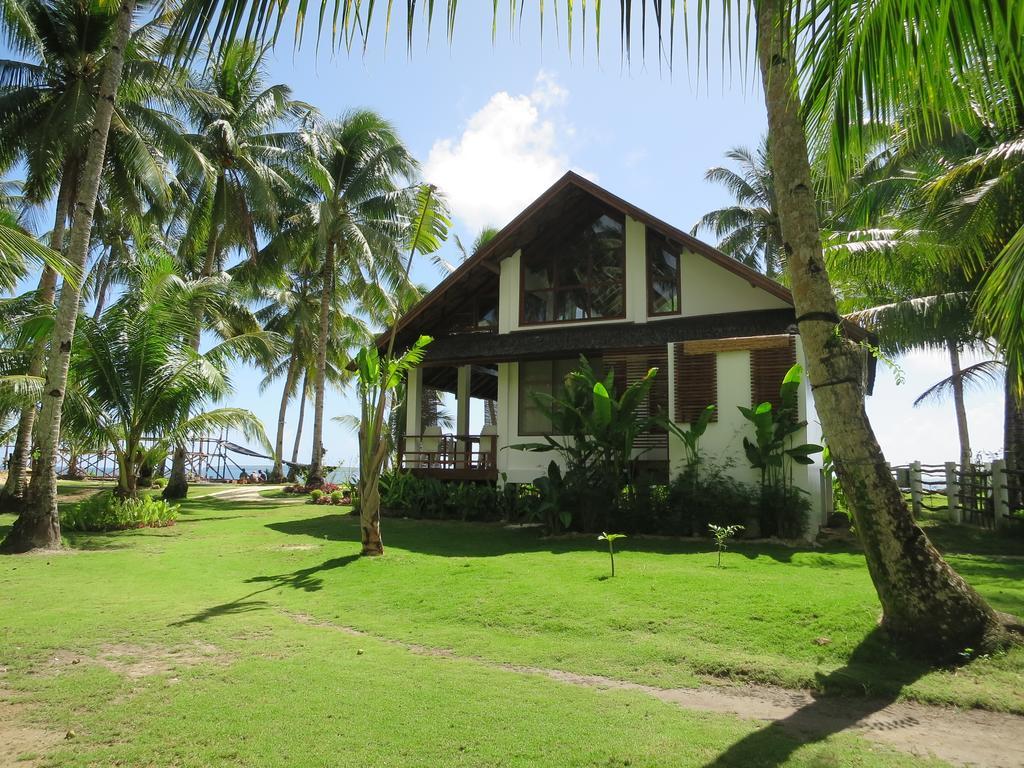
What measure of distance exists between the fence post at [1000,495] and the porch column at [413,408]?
41.0 feet

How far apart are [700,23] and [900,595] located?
5.15 metres

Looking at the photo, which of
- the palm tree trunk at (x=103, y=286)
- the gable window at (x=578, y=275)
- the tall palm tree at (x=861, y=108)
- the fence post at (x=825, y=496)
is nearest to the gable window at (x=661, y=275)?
the gable window at (x=578, y=275)

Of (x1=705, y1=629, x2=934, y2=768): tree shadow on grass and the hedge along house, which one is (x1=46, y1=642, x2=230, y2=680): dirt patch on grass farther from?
the hedge along house

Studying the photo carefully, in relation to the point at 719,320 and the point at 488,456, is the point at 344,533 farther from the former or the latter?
the point at 719,320

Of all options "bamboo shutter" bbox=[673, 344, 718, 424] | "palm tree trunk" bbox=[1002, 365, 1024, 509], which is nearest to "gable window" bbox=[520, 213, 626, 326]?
"bamboo shutter" bbox=[673, 344, 718, 424]

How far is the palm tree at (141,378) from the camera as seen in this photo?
1459 centimetres

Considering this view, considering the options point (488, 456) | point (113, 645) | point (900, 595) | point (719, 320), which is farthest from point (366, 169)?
point (900, 595)

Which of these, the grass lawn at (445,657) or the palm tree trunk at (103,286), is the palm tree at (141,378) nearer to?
the grass lawn at (445,657)

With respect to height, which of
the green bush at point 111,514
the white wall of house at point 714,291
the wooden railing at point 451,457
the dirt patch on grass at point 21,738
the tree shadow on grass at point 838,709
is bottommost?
the dirt patch on grass at point 21,738

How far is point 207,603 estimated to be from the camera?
815 centimetres

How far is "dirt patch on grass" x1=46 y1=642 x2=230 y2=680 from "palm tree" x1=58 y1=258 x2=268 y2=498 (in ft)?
33.1

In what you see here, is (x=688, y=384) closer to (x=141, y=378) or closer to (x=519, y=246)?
(x=519, y=246)

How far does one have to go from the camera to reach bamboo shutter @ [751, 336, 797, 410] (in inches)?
515

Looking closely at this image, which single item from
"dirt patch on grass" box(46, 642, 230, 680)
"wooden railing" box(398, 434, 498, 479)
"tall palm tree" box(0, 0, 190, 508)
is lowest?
"dirt patch on grass" box(46, 642, 230, 680)
